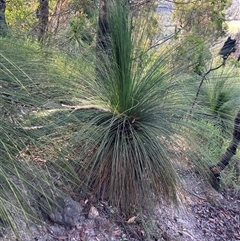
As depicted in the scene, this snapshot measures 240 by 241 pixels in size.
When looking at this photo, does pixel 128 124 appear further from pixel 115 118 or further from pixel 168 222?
pixel 168 222

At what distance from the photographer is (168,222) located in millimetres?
2922

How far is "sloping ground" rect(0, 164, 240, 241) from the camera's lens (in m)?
2.33

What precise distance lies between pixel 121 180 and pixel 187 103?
2.65 ft

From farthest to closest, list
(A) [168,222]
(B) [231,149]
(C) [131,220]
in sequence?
(B) [231,149] < (A) [168,222] < (C) [131,220]

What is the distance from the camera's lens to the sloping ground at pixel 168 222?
2326mm

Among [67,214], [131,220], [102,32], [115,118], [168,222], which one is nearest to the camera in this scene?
[67,214]

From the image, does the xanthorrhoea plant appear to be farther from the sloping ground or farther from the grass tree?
the sloping ground

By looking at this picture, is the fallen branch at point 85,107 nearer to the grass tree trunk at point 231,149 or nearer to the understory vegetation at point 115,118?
the understory vegetation at point 115,118

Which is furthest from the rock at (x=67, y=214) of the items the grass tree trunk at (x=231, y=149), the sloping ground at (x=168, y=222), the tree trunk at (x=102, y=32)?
the grass tree trunk at (x=231, y=149)

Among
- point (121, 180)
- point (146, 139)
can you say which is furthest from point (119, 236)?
point (146, 139)

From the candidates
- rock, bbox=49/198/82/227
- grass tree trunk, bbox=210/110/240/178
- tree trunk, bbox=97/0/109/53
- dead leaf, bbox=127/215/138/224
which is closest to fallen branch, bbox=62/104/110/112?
tree trunk, bbox=97/0/109/53

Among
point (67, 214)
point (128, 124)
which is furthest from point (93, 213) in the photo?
point (128, 124)

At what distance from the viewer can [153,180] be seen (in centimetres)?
244

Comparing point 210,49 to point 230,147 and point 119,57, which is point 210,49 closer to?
point 230,147
